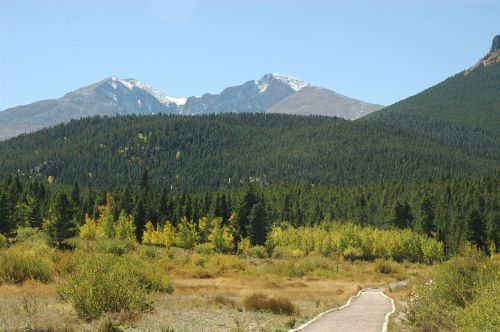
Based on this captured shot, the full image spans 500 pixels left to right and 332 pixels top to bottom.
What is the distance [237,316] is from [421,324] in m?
8.09

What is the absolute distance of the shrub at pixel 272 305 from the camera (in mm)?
25406

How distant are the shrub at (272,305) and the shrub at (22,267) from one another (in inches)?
546

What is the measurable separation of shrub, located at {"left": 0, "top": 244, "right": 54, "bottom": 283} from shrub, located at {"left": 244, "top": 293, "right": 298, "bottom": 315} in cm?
1387

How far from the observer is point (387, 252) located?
319 ft

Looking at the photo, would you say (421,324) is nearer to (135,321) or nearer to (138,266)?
(135,321)

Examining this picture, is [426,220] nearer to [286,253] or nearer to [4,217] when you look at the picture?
[286,253]

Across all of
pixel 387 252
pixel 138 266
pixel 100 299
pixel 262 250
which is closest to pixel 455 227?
pixel 387 252

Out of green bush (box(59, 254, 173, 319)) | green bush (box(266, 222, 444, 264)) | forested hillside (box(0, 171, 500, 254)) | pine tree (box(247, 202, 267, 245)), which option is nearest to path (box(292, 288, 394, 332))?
green bush (box(59, 254, 173, 319))

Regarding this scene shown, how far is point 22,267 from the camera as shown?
102 feet

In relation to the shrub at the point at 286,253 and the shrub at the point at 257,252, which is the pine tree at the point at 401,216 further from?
the shrub at the point at 257,252

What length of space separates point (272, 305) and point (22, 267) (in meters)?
15.9

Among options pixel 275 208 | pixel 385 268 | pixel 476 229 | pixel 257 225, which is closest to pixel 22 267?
pixel 385 268

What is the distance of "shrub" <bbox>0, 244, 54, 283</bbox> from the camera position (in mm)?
30406

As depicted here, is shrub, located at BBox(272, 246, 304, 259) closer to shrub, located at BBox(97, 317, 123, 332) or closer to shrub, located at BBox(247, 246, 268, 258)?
shrub, located at BBox(247, 246, 268, 258)
